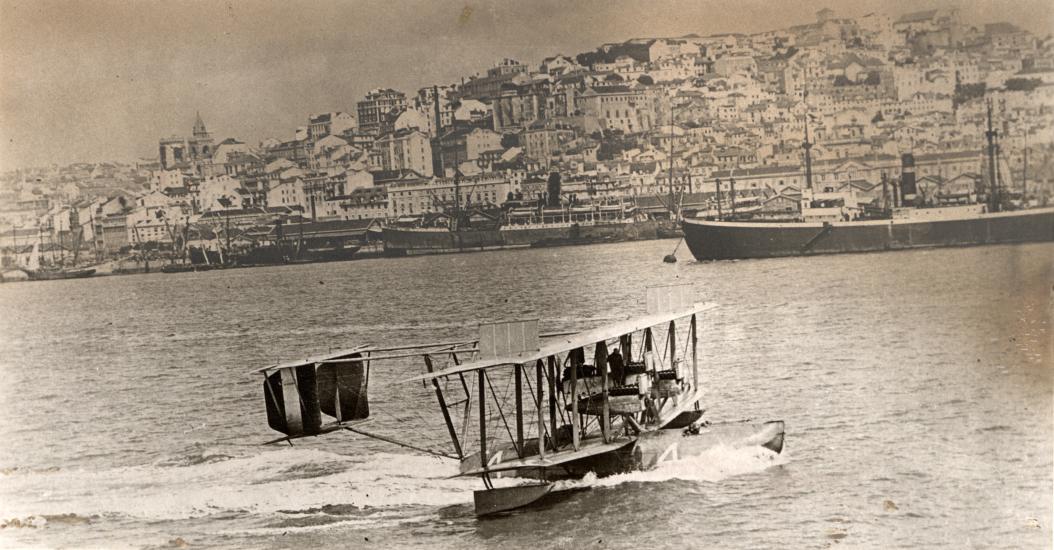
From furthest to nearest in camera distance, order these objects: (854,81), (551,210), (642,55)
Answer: (551,210) < (854,81) < (642,55)

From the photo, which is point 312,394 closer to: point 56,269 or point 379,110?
point 379,110

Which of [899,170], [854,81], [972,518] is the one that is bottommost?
[972,518]

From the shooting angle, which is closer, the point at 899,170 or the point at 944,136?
the point at 944,136

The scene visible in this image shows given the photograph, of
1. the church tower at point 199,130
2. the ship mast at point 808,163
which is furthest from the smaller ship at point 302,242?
the ship mast at point 808,163

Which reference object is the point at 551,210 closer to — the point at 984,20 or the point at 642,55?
the point at 642,55

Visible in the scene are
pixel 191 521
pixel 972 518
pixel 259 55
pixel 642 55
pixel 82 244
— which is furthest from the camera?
pixel 82 244

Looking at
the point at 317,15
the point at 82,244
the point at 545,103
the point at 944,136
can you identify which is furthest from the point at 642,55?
the point at 82,244

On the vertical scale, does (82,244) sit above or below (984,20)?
below
